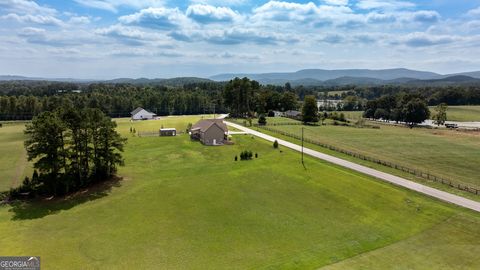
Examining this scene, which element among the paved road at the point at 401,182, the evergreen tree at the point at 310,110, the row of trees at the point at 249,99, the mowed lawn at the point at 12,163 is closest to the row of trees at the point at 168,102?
the row of trees at the point at 249,99

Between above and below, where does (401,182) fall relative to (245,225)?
above

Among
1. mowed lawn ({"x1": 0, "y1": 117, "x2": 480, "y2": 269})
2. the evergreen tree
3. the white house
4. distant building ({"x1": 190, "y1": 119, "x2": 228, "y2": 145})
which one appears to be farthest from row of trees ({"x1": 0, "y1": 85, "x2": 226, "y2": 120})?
mowed lawn ({"x1": 0, "y1": 117, "x2": 480, "y2": 269})

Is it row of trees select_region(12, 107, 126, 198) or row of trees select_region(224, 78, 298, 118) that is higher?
row of trees select_region(224, 78, 298, 118)

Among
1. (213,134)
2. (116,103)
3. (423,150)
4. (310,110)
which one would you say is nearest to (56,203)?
(213,134)

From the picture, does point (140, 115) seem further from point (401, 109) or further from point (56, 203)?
point (401, 109)

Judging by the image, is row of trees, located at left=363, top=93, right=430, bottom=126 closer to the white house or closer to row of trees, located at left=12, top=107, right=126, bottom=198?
the white house
